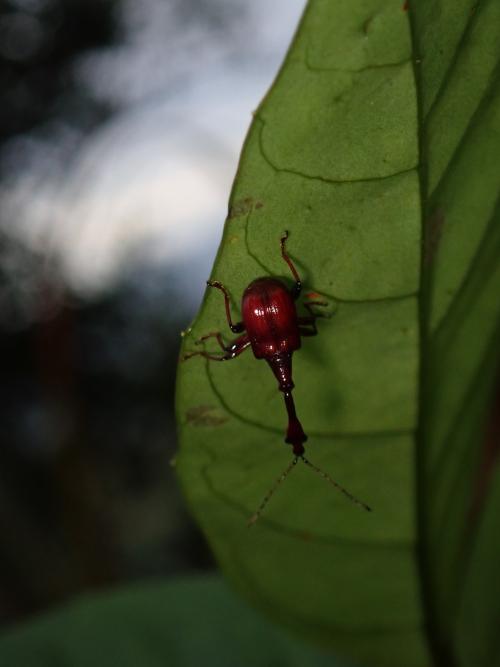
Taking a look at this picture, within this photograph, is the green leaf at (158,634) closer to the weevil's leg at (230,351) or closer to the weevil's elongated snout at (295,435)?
the weevil's elongated snout at (295,435)

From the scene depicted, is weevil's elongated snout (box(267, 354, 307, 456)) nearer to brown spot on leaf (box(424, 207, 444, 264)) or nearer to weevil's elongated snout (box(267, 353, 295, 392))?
weevil's elongated snout (box(267, 353, 295, 392))

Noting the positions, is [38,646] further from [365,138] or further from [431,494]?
[365,138]

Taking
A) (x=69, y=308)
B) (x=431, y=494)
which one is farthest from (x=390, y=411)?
(x=69, y=308)

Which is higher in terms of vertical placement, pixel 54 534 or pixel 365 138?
pixel 365 138

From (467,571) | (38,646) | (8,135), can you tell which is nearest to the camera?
(467,571)

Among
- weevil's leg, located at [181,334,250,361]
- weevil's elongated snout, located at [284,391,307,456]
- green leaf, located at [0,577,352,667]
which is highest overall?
weevil's leg, located at [181,334,250,361]

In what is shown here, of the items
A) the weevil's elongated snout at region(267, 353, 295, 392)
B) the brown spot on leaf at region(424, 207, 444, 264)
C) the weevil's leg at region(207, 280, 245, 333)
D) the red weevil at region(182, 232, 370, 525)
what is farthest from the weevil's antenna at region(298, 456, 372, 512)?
the brown spot on leaf at region(424, 207, 444, 264)
